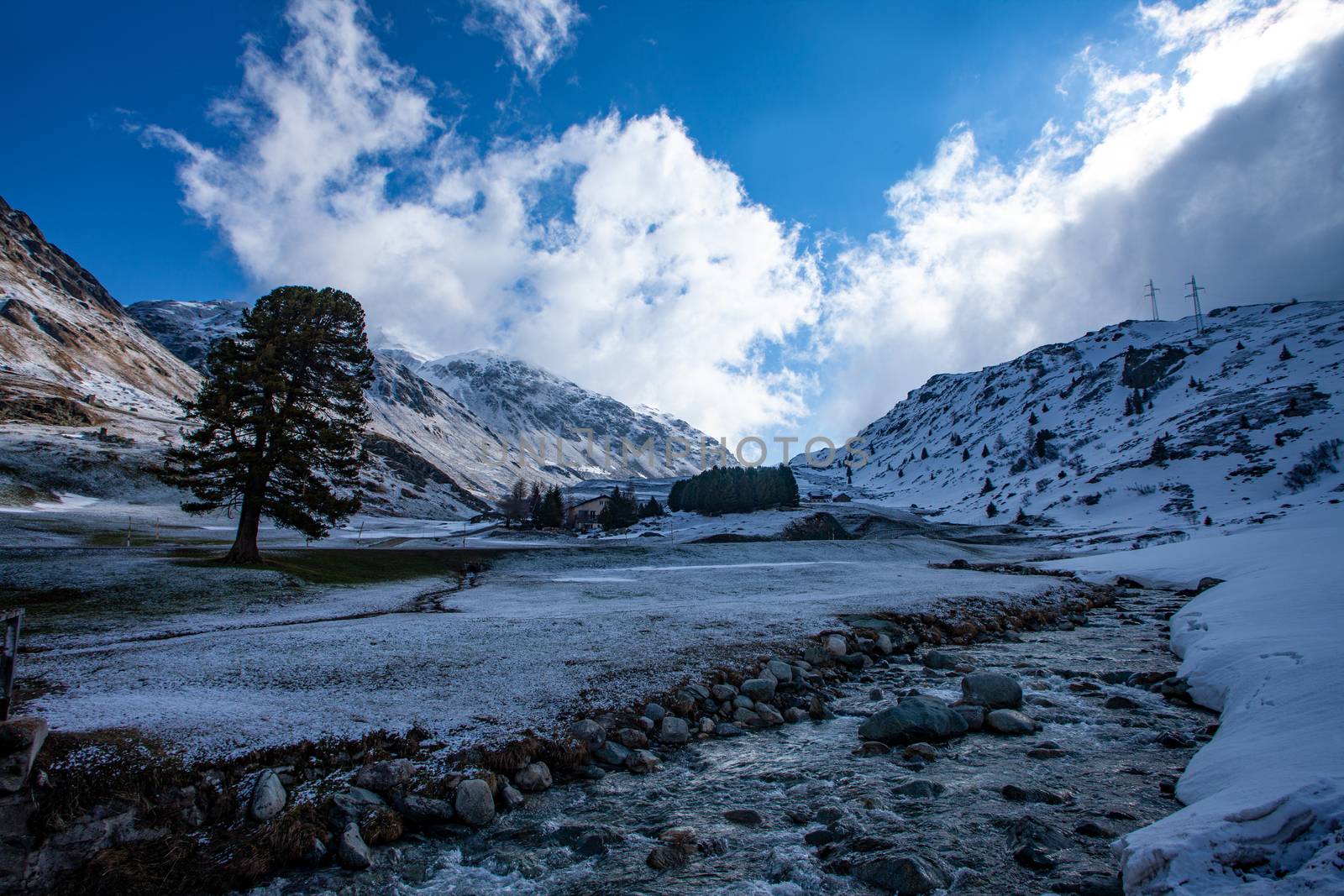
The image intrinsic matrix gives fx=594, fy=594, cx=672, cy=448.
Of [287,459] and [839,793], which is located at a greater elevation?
[287,459]

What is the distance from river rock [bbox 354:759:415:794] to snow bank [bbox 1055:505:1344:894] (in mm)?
8724

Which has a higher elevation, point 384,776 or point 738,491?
point 738,491

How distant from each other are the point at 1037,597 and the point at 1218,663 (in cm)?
1941

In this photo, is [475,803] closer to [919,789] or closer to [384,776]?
[384,776]

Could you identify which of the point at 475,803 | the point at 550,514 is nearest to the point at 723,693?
the point at 475,803

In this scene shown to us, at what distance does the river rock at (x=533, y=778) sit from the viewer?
922 centimetres

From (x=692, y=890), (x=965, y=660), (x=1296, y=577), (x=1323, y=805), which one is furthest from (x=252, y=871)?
(x=1296, y=577)

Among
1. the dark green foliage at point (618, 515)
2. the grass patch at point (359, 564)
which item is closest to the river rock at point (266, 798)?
the grass patch at point (359, 564)

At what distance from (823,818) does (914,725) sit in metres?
3.98

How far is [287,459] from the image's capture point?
104ft

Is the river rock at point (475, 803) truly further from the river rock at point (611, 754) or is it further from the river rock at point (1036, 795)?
the river rock at point (1036, 795)

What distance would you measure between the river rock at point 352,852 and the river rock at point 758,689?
8334 millimetres

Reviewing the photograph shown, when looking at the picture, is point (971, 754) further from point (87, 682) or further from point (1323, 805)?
point (87, 682)

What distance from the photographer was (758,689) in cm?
1375
